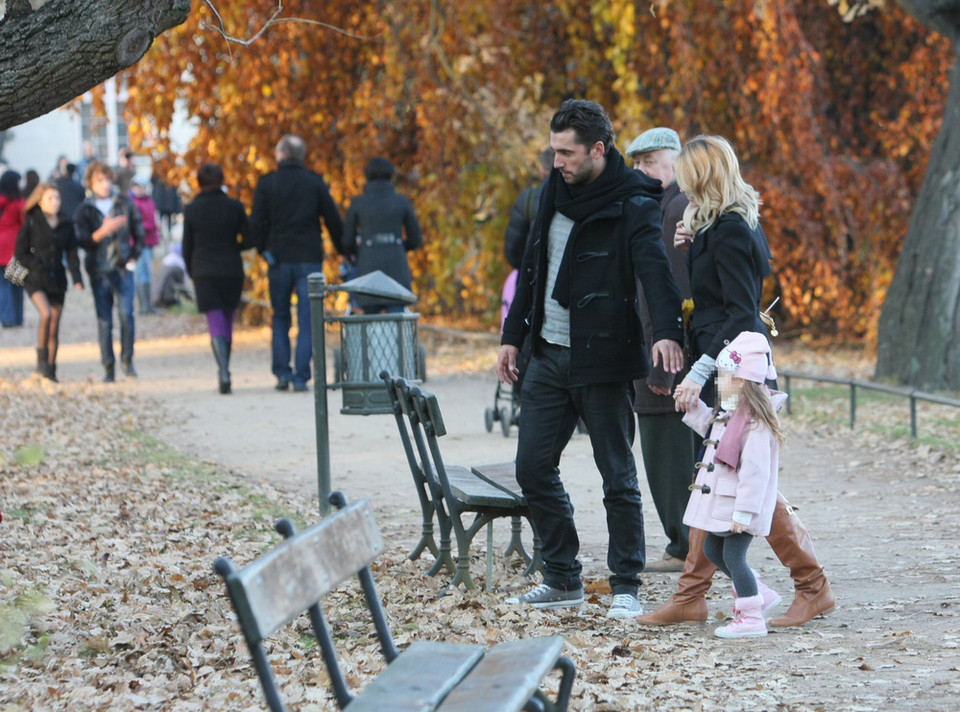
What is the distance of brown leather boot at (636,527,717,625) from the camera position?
547 centimetres

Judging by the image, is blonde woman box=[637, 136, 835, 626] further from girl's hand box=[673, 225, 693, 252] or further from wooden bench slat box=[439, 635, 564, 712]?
wooden bench slat box=[439, 635, 564, 712]

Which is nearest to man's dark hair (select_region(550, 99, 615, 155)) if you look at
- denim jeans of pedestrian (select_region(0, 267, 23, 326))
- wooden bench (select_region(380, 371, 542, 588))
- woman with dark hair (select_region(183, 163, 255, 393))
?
wooden bench (select_region(380, 371, 542, 588))

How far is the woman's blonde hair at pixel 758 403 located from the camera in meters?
5.30

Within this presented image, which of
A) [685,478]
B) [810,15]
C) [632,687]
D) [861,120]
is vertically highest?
[810,15]

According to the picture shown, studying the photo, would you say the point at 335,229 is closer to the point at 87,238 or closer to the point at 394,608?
the point at 87,238

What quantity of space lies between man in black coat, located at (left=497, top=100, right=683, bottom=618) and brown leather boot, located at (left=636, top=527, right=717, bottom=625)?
0.13 meters

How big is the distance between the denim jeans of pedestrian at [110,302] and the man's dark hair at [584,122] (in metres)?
9.04

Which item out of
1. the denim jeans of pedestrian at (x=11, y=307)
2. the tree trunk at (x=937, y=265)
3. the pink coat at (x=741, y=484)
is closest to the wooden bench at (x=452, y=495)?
the pink coat at (x=741, y=484)

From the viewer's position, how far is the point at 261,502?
795 cm

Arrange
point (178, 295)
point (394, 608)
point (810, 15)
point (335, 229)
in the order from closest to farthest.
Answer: point (394, 608) < point (335, 229) < point (810, 15) < point (178, 295)

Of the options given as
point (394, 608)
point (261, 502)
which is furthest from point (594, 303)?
point (261, 502)

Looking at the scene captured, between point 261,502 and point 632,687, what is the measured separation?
371 cm

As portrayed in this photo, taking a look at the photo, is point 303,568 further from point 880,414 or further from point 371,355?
point 880,414

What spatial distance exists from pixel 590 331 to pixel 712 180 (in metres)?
0.74
